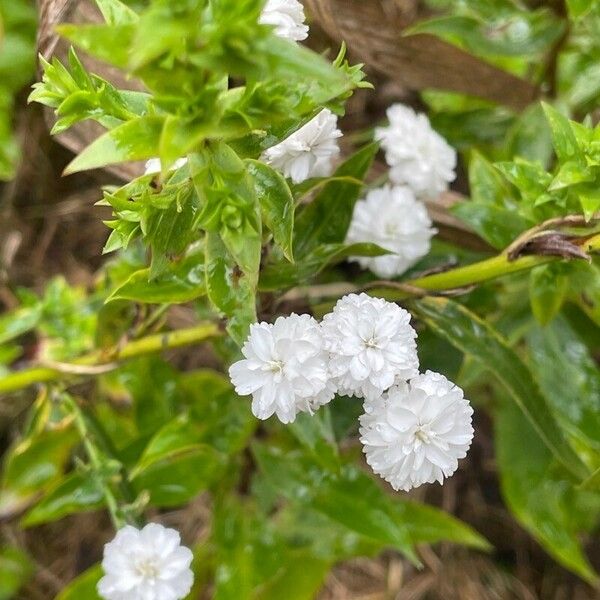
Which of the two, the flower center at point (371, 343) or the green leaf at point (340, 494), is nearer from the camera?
the flower center at point (371, 343)

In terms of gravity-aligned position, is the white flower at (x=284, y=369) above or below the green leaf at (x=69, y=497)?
above

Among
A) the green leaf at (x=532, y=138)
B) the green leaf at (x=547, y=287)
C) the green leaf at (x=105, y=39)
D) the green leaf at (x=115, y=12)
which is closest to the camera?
the green leaf at (x=105, y=39)

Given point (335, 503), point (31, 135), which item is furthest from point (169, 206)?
point (31, 135)

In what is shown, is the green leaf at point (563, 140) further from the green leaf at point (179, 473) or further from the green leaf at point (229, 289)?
the green leaf at point (179, 473)

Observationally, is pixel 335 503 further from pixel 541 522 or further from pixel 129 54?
pixel 129 54

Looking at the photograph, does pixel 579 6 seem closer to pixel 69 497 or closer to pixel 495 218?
pixel 495 218

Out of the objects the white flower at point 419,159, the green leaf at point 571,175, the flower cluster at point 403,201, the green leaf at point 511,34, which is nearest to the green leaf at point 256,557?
the flower cluster at point 403,201

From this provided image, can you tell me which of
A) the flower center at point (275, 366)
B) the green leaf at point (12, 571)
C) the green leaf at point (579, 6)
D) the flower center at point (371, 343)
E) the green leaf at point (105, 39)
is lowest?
the green leaf at point (12, 571)
